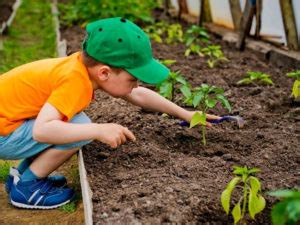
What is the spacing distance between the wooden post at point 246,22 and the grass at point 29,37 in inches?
76.3

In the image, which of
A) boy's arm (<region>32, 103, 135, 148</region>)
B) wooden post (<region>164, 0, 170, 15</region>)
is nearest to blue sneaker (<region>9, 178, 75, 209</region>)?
boy's arm (<region>32, 103, 135, 148</region>)

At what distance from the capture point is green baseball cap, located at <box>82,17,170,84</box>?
299 cm

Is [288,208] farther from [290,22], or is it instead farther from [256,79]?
[290,22]

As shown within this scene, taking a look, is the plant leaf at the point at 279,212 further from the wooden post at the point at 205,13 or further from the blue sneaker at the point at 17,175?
the wooden post at the point at 205,13

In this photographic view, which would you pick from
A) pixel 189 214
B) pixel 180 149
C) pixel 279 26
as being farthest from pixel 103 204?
pixel 279 26

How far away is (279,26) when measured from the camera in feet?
20.0

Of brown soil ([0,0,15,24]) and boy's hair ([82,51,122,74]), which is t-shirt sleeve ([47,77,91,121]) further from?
brown soil ([0,0,15,24])

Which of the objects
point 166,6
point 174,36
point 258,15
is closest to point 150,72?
point 258,15

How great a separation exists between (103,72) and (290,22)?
3.07m

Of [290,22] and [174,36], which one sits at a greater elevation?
[290,22]

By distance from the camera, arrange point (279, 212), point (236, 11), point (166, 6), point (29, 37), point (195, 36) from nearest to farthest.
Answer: point (279, 212)
point (195, 36)
point (236, 11)
point (29, 37)
point (166, 6)

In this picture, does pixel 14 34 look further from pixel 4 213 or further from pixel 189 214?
pixel 189 214

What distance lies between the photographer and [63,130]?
2.93 meters

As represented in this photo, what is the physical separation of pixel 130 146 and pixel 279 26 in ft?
10.1
